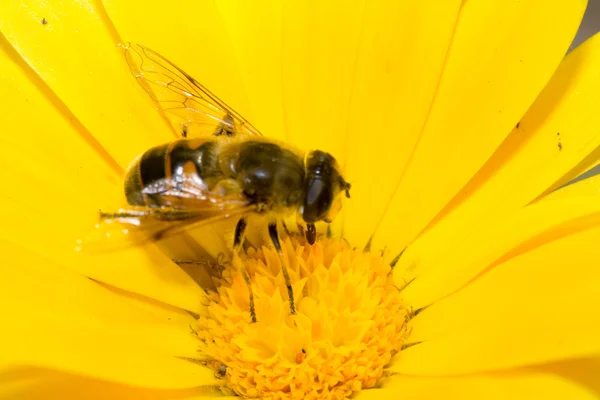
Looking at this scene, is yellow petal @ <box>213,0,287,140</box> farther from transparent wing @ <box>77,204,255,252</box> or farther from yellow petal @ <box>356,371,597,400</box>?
yellow petal @ <box>356,371,597,400</box>

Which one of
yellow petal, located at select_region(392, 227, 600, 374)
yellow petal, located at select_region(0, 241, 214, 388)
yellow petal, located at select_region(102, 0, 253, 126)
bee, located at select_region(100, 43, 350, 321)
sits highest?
yellow petal, located at select_region(102, 0, 253, 126)

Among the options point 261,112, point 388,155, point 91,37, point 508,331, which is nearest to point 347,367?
point 508,331

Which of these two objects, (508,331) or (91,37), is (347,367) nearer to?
(508,331)

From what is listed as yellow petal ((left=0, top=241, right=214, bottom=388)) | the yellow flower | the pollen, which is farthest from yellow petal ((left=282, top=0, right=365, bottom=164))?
yellow petal ((left=0, top=241, right=214, bottom=388))

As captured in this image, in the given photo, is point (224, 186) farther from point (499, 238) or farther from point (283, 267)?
point (499, 238)

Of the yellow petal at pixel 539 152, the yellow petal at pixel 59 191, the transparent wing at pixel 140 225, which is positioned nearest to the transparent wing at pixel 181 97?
the yellow petal at pixel 59 191

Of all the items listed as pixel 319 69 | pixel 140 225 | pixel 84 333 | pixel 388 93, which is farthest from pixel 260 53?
pixel 84 333

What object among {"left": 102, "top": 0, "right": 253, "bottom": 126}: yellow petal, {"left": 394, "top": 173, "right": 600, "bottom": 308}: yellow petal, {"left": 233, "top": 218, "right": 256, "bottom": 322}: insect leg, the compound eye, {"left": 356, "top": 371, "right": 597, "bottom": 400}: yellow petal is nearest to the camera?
{"left": 356, "top": 371, "right": 597, "bottom": 400}: yellow petal

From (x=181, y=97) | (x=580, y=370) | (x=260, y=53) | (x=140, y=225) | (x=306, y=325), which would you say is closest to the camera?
(x=580, y=370)

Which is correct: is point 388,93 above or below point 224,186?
above
